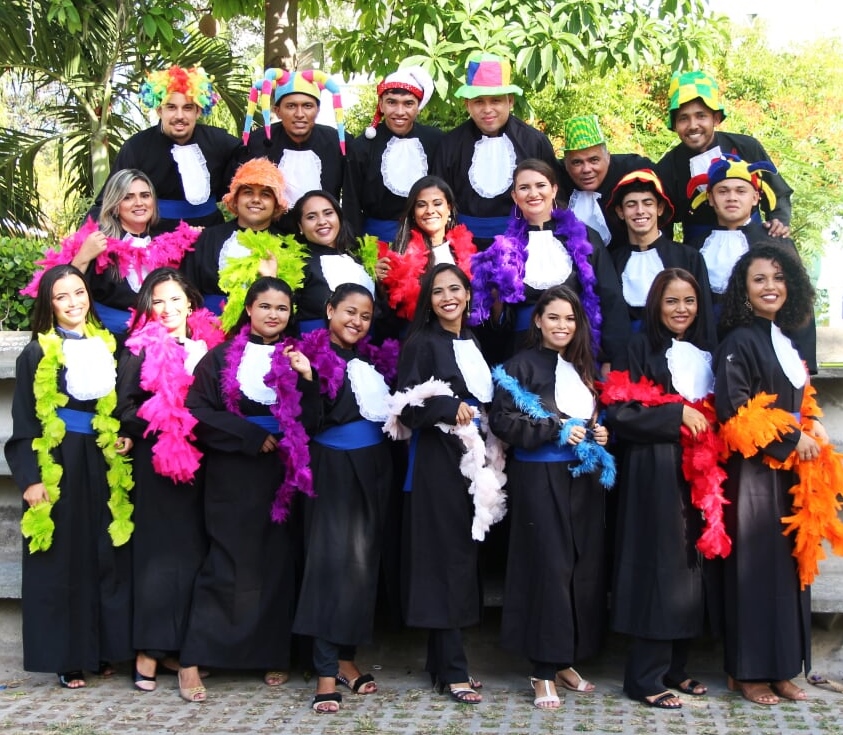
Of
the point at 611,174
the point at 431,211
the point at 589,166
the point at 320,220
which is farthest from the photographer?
the point at 611,174

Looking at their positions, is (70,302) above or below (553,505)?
above

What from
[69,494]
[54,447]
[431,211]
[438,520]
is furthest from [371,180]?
[69,494]

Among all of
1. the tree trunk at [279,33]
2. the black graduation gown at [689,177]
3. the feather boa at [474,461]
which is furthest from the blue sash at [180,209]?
the tree trunk at [279,33]

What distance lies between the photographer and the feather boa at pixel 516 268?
18.0 ft

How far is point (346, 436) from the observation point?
5.29 metres

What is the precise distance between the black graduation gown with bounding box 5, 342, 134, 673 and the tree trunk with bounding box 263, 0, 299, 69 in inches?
173

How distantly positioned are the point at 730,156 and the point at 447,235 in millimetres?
1616

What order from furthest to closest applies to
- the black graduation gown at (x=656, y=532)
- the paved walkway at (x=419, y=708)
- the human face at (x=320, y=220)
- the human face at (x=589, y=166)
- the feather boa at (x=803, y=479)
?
the human face at (x=589, y=166), the human face at (x=320, y=220), the black graduation gown at (x=656, y=532), the feather boa at (x=803, y=479), the paved walkway at (x=419, y=708)

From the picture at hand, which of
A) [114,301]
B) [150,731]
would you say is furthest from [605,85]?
[150,731]

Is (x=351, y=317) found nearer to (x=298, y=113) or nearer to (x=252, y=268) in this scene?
(x=252, y=268)

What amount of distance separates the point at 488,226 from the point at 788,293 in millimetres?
1767

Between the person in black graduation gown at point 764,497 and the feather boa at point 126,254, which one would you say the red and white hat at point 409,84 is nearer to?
the feather boa at point 126,254

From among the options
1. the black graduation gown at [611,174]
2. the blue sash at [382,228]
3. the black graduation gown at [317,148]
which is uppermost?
the black graduation gown at [317,148]

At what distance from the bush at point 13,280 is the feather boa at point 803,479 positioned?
6261mm
